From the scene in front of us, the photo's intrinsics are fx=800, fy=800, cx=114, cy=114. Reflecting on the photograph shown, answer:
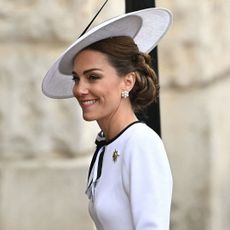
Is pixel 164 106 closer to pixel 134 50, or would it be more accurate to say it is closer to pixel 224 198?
pixel 224 198

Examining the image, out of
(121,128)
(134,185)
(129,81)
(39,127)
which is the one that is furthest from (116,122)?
(39,127)

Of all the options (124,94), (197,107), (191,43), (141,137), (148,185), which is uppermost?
(191,43)

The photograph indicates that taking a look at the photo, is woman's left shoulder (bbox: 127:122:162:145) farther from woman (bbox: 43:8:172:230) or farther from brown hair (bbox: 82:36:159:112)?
brown hair (bbox: 82:36:159:112)

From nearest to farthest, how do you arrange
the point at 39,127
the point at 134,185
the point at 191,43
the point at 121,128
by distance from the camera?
the point at 134,185 < the point at 121,128 < the point at 39,127 < the point at 191,43

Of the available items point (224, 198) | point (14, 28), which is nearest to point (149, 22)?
point (14, 28)

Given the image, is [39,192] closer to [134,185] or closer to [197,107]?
[197,107]

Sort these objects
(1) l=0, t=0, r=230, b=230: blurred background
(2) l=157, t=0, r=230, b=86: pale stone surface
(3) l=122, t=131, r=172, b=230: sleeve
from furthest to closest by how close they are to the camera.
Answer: (2) l=157, t=0, r=230, b=86: pale stone surface → (1) l=0, t=0, r=230, b=230: blurred background → (3) l=122, t=131, r=172, b=230: sleeve

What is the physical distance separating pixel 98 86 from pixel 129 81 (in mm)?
97

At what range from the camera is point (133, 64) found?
231 cm

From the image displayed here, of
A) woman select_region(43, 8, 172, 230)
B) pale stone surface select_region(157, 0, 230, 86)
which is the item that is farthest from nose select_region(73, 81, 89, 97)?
pale stone surface select_region(157, 0, 230, 86)

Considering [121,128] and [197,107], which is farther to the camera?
[197,107]

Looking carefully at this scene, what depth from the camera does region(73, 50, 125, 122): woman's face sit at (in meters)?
2.26

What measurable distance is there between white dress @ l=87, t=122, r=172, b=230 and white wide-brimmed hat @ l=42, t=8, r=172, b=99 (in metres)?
0.28

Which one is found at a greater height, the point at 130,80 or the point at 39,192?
the point at 130,80
